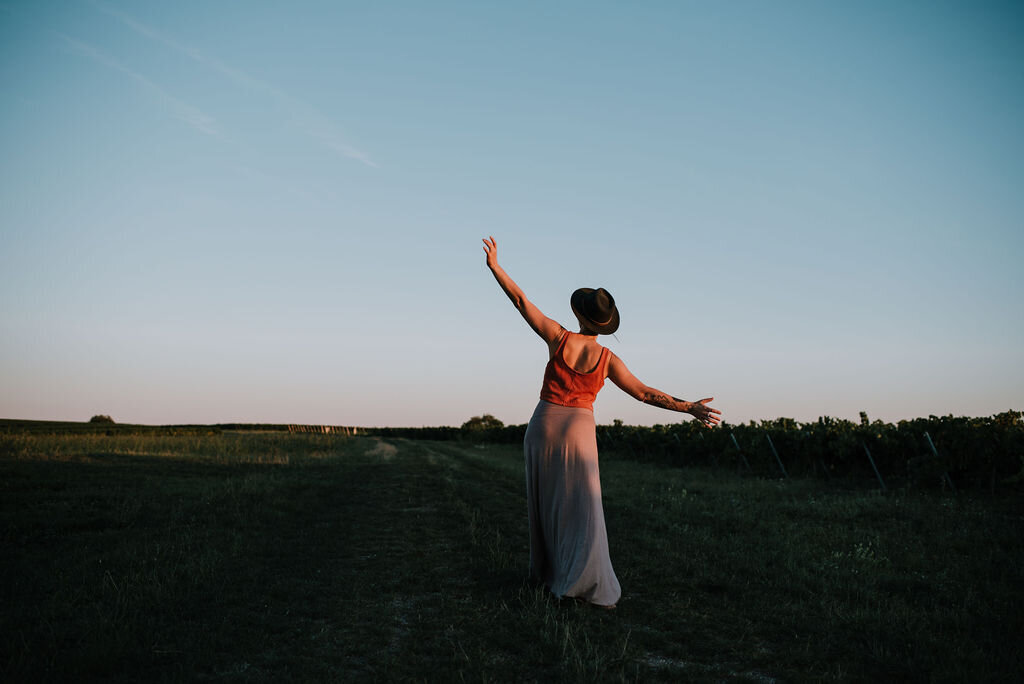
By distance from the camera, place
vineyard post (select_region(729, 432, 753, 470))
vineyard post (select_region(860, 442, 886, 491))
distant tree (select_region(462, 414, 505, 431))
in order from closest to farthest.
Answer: vineyard post (select_region(860, 442, 886, 491))
vineyard post (select_region(729, 432, 753, 470))
distant tree (select_region(462, 414, 505, 431))

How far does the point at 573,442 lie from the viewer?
5.24m

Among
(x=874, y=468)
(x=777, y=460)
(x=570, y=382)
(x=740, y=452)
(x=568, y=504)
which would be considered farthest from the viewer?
(x=740, y=452)

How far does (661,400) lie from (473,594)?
95.3 inches

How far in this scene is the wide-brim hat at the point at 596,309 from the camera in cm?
544

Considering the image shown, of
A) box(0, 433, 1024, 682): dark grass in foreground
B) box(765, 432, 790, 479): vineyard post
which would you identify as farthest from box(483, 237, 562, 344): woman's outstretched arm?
box(765, 432, 790, 479): vineyard post

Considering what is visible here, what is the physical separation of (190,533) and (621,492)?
365 inches

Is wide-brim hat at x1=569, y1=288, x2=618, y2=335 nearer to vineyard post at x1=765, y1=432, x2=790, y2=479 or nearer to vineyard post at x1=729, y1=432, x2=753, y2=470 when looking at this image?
vineyard post at x1=765, y1=432, x2=790, y2=479

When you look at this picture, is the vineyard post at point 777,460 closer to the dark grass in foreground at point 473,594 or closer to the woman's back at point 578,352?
the dark grass in foreground at point 473,594

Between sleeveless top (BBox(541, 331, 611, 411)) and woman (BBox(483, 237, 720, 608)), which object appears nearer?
woman (BBox(483, 237, 720, 608))

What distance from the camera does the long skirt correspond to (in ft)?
16.4

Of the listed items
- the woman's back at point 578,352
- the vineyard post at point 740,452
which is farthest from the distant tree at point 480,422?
the woman's back at point 578,352

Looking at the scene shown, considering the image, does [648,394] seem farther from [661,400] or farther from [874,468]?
[874,468]

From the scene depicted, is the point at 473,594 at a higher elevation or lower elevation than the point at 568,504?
lower

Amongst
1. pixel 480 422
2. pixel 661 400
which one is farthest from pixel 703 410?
pixel 480 422
